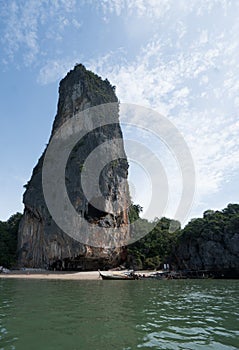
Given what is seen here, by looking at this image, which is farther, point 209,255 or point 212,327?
point 209,255

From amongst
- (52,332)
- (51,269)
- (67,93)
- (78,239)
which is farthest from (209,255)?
(67,93)

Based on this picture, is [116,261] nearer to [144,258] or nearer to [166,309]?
[144,258]

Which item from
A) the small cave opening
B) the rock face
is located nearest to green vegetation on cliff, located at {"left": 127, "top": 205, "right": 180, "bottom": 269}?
the rock face

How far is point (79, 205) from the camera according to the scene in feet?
127

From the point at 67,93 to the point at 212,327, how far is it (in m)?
50.7

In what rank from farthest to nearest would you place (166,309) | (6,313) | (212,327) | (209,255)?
1. (209,255)
2. (166,309)
3. (6,313)
4. (212,327)

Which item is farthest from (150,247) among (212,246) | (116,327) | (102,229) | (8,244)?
(116,327)

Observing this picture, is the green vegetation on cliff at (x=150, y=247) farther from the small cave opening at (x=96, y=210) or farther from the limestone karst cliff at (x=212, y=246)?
the small cave opening at (x=96, y=210)

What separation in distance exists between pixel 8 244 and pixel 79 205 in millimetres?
16339

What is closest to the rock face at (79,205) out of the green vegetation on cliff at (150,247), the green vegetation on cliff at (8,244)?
the green vegetation on cliff at (8,244)

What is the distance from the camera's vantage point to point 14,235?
48.7 metres

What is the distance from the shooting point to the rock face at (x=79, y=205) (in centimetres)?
3831

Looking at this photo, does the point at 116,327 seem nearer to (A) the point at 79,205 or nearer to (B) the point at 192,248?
(A) the point at 79,205

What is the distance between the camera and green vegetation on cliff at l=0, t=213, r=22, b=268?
137 feet
